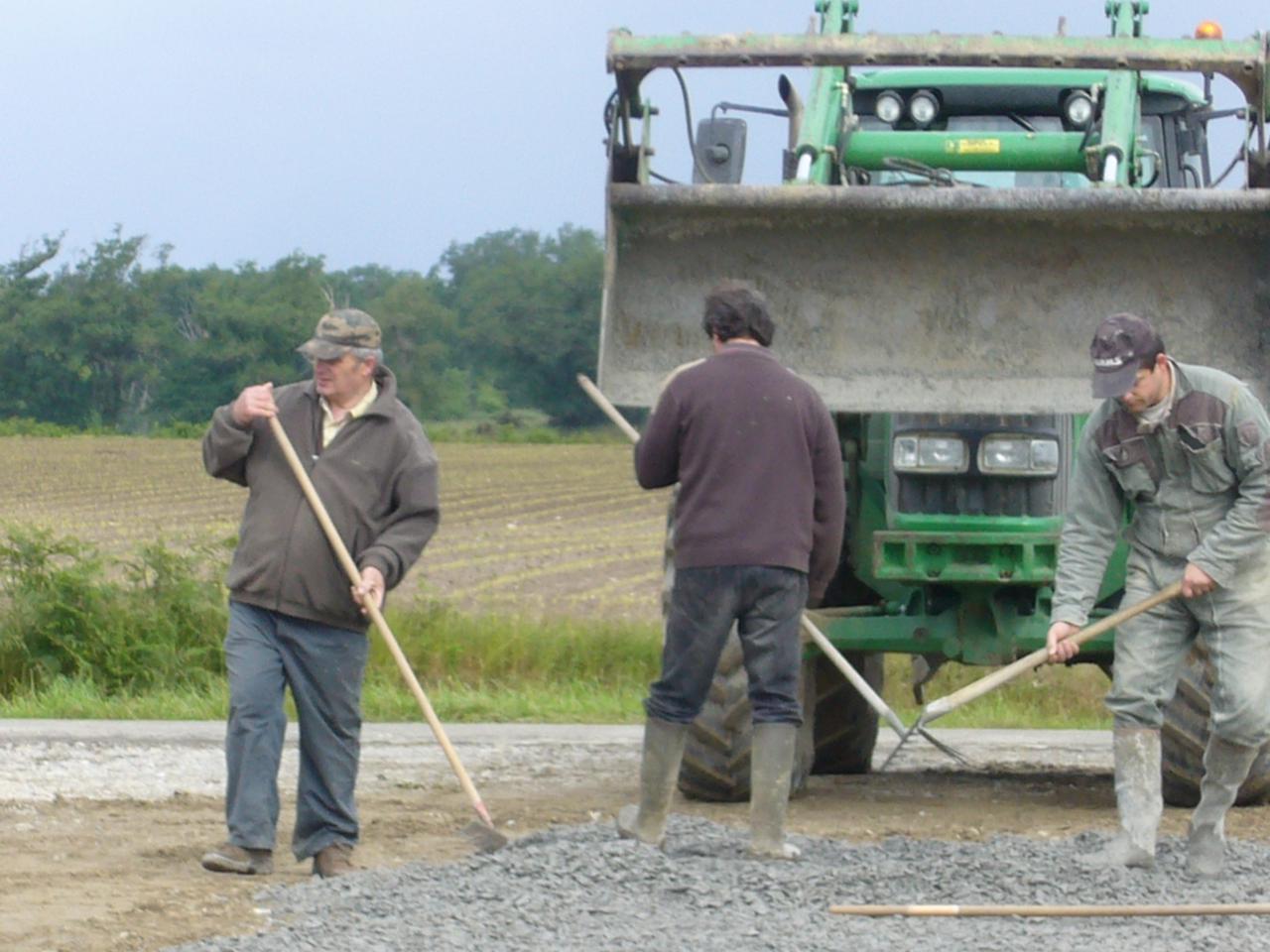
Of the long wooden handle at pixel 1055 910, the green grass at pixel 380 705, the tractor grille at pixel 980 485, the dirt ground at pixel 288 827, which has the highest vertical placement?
the tractor grille at pixel 980 485

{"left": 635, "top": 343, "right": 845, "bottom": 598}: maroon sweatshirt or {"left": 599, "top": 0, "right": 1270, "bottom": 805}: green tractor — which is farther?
{"left": 599, "top": 0, "right": 1270, "bottom": 805}: green tractor

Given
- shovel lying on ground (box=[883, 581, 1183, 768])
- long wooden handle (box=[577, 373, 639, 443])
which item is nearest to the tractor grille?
long wooden handle (box=[577, 373, 639, 443])

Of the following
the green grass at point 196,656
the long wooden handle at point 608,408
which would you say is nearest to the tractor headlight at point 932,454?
the long wooden handle at point 608,408

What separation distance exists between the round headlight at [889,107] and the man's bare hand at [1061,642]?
3773 mm

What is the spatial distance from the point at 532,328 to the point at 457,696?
3100 centimetres

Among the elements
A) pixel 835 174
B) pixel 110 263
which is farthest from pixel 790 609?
pixel 110 263

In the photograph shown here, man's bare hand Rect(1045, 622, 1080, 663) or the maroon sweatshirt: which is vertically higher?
the maroon sweatshirt

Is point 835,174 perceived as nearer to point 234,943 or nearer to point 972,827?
point 972,827

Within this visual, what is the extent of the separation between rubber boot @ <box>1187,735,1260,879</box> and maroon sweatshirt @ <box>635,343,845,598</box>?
134cm

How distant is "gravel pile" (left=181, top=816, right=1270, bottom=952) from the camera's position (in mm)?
5656

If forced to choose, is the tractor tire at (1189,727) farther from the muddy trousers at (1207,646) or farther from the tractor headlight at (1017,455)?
the muddy trousers at (1207,646)

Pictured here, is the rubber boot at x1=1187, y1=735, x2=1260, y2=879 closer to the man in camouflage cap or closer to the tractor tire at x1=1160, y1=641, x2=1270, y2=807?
the tractor tire at x1=1160, y1=641, x2=1270, y2=807

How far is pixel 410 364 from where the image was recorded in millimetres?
30469

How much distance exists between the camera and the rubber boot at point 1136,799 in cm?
669
